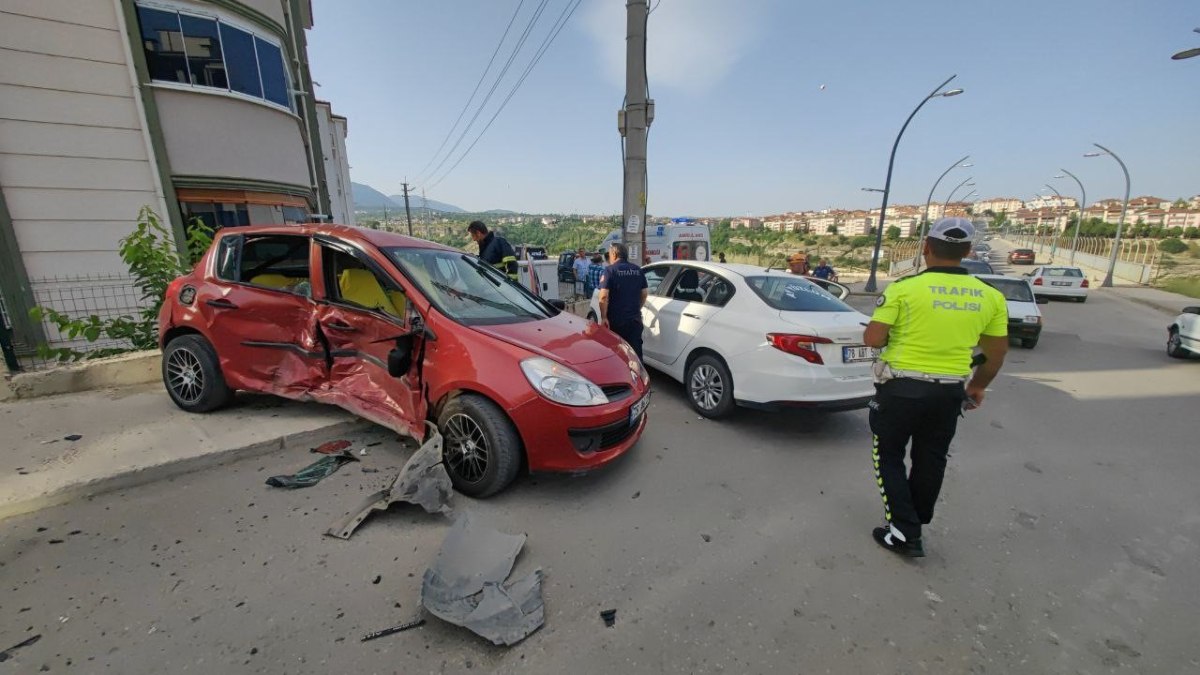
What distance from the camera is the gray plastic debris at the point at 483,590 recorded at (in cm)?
207

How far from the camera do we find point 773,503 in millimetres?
3340

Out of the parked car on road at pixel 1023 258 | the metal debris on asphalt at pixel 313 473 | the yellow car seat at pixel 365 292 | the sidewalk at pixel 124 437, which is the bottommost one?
the parked car on road at pixel 1023 258

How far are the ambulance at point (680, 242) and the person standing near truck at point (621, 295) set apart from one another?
11029 mm

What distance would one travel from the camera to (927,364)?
102 inches

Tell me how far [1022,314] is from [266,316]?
11652 millimetres

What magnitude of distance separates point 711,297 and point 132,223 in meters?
9.16

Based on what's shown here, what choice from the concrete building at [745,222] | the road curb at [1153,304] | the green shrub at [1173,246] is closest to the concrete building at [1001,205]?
the concrete building at [745,222]

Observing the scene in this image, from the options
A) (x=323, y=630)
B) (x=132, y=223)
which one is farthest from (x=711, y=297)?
(x=132, y=223)

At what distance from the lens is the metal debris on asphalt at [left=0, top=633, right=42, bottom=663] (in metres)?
1.89

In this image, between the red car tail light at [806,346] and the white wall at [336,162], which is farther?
the white wall at [336,162]

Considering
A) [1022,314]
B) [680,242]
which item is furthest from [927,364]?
[680,242]

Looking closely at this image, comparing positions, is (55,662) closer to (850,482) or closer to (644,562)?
(644,562)

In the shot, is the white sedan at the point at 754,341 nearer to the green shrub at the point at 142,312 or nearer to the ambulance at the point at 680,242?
the green shrub at the point at 142,312

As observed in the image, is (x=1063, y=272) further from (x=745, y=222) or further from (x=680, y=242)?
(x=745, y=222)
